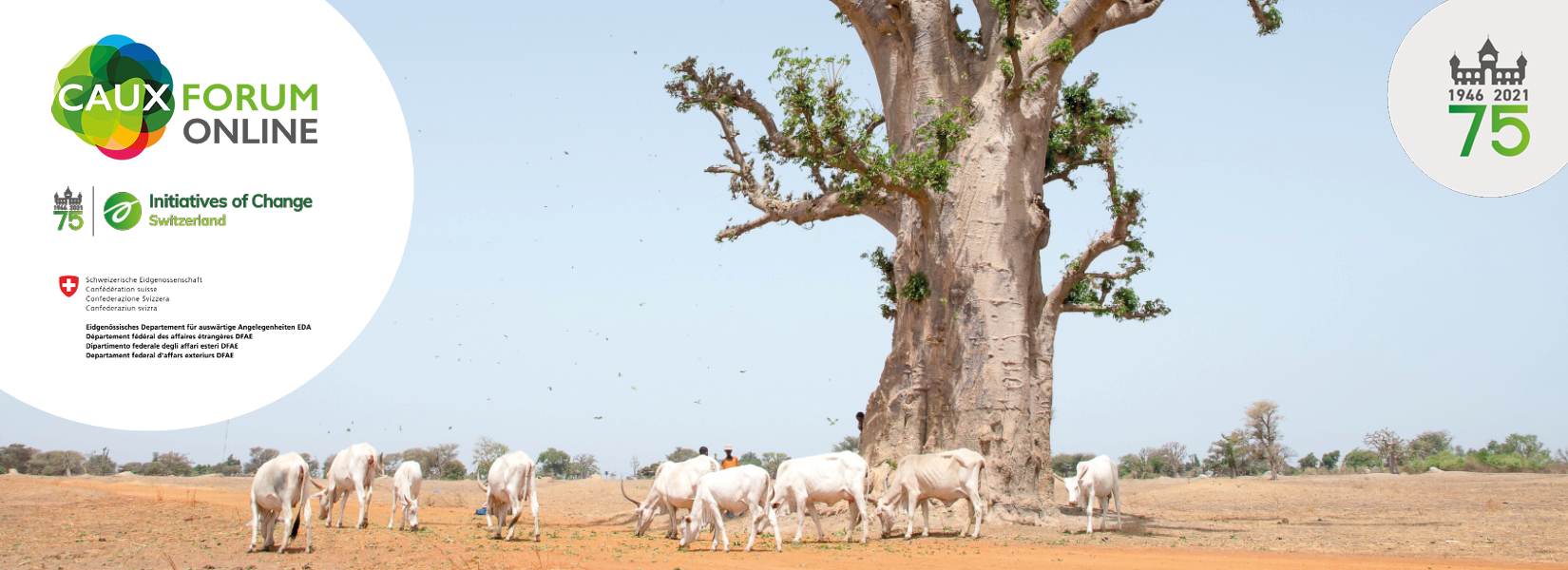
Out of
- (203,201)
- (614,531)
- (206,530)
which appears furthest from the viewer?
(614,531)

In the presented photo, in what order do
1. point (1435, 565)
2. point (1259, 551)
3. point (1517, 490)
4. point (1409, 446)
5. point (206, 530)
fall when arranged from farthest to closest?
point (1409, 446)
point (1517, 490)
point (206, 530)
point (1259, 551)
point (1435, 565)

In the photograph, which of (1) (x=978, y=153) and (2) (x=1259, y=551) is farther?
(1) (x=978, y=153)

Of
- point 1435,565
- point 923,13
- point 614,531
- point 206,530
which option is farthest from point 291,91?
point 1435,565

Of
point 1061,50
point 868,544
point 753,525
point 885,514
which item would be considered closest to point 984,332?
point 885,514

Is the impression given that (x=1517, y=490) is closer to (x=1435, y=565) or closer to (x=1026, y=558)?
(x=1435, y=565)

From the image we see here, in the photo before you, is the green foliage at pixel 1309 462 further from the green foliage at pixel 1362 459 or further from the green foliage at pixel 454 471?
the green foliage at pixel 454 471

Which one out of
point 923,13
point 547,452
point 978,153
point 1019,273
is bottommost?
point 547,452

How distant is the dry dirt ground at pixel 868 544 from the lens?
1115cm

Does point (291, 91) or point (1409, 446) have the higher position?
point (291, 91)

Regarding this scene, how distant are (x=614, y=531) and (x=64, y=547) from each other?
7.22 metres

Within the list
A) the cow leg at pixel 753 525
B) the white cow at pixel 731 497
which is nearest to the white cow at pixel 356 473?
the white cow at pixel 731 497

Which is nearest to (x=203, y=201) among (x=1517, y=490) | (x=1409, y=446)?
(x=1517, y=490)

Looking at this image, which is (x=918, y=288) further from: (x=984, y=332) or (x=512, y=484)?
(x=512, y=484)

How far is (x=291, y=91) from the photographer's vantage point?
16.0 m
